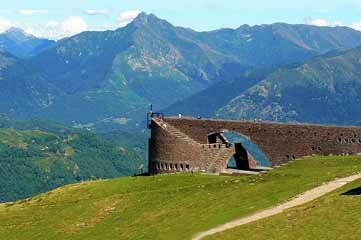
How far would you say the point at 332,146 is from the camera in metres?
84.6

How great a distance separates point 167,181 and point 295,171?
1583 centimetres

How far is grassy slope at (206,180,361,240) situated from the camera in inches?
1533

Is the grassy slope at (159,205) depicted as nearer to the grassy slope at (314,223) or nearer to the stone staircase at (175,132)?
the grassy slope at (314,223)

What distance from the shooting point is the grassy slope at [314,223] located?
128ft

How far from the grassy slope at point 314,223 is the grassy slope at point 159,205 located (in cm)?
530

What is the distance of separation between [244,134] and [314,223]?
53.5 meters

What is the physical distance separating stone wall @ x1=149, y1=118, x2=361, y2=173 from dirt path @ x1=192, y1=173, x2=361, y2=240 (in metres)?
24.6

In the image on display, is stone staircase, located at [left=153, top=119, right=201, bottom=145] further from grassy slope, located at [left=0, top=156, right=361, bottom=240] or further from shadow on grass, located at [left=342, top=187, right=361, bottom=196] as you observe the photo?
shadow on grass, located at [left=342, top=187, right=361, bottom=196]

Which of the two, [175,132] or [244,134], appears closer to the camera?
[244,134]

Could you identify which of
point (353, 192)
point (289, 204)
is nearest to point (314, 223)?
point (353, 192)

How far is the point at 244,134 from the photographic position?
311 feet

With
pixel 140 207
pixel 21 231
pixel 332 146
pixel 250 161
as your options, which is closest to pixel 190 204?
pixel 140 207

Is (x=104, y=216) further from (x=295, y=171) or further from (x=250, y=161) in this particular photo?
(x=250, y=161)

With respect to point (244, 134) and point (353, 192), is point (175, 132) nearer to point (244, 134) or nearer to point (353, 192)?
point (244, 134)
